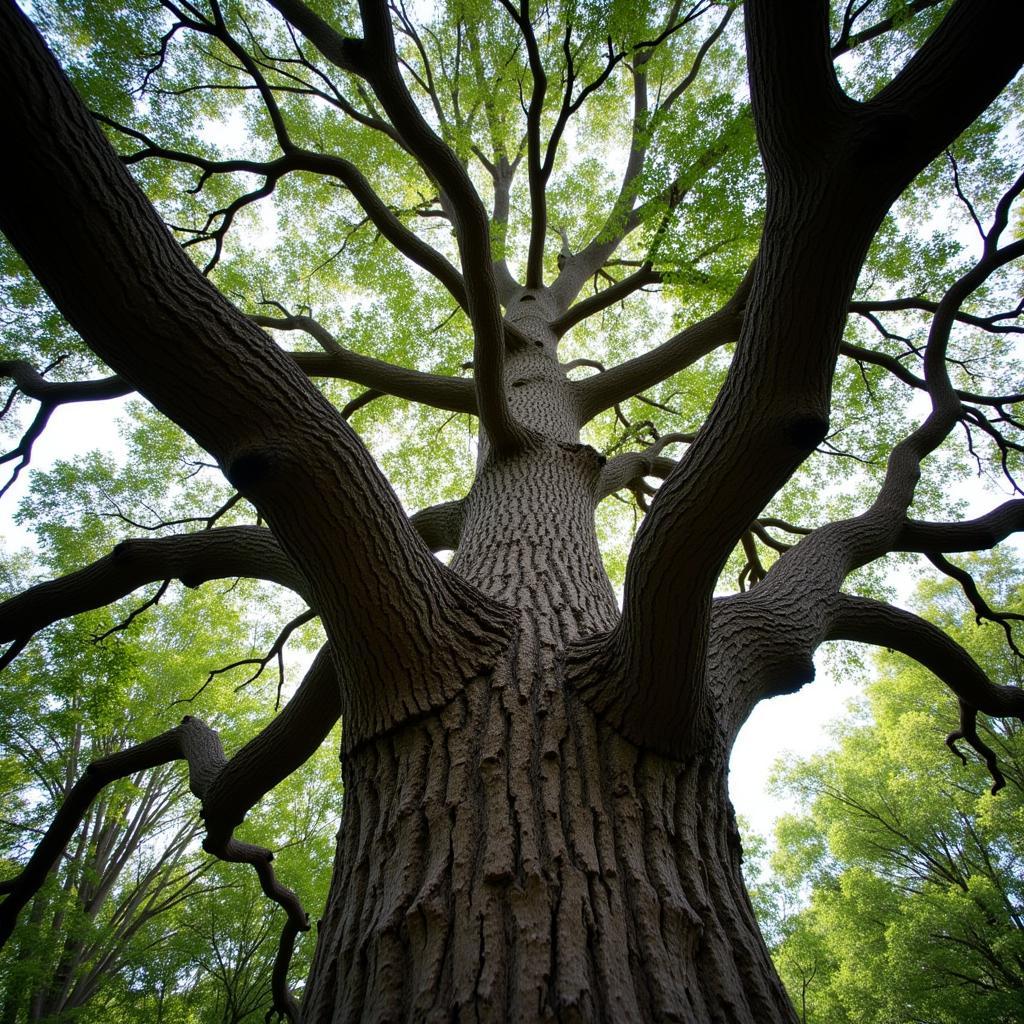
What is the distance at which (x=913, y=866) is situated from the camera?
1137 centimetres

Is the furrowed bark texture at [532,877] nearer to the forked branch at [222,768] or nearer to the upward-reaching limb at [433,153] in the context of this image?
the forked branch at [222,768]

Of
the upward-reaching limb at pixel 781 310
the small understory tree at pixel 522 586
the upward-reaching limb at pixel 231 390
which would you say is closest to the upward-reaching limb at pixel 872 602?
the small understory tree at pixel 522 586

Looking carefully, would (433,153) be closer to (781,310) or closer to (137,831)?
(781,310)

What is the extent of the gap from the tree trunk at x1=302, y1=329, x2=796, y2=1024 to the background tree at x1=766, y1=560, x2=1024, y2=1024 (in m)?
10.7

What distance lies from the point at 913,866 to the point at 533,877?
49.2 ft

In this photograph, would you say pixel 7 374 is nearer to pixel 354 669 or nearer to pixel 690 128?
pixel 354 669

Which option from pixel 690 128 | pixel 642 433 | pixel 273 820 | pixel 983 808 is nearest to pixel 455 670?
pixel 642 433

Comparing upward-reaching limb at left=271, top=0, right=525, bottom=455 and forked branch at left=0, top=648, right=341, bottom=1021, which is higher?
upward-reaching limb at left=271, top=0, right=525, bottom=455

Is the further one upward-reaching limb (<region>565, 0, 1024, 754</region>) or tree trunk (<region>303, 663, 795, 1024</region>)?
upward-reaching limb (<region>565, 0, 1024, 754</region>)

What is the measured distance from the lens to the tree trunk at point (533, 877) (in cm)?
101

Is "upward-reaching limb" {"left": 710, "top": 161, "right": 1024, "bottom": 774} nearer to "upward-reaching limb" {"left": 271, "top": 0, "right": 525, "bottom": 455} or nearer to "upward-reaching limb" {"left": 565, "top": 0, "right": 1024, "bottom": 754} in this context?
"upward-reaching limb" {"left": 565, "top": 0, "right": 1024, "bottom": 754}

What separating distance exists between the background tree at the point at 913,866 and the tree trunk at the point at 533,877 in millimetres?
10738

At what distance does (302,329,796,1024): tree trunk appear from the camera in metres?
1.01

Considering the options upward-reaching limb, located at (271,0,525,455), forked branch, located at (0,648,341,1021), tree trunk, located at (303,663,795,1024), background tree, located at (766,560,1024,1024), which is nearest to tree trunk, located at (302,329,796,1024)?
tree trunk, located at (303,663,795,1024)
